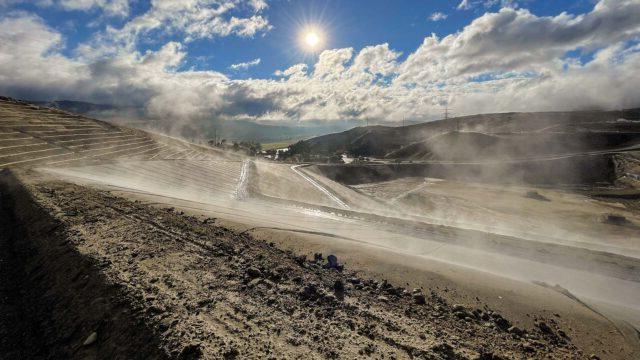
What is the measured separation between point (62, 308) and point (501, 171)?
249ft

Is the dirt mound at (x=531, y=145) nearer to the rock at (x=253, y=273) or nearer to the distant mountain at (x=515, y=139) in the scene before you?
the distant mountain at (x=515, y=139)

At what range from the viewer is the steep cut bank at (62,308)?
5.80m

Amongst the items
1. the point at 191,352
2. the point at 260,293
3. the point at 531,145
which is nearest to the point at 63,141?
the point at 260,293

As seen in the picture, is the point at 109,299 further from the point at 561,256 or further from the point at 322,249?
the point at 561,256

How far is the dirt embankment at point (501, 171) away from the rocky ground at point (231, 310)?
60444 mm

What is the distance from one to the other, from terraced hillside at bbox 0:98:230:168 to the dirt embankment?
32.8 metres

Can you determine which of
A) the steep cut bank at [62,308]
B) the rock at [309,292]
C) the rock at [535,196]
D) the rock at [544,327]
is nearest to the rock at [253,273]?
the rock at [309,292]

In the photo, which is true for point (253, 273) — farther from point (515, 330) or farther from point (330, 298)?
point (515, 330)

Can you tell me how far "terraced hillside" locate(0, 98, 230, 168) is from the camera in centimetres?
3334

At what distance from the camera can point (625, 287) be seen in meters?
15.8

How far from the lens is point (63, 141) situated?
41.6 metres

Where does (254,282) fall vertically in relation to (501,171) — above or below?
above

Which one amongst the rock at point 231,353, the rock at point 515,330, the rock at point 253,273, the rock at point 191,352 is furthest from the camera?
the rock at point 253,273

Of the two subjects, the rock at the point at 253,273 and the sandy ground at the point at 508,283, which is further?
the rock at the point at 253,273
